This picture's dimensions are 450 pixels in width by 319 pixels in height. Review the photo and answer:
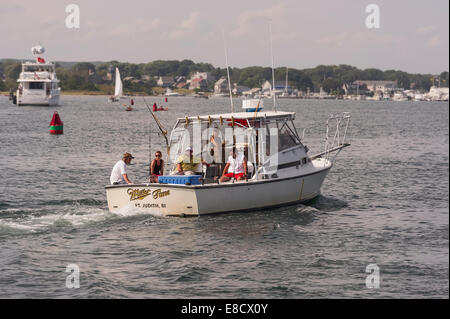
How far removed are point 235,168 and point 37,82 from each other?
273ft

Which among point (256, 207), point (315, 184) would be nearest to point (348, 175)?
point (315, 184)

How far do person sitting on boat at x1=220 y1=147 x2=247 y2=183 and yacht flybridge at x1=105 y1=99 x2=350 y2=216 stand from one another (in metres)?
0.18

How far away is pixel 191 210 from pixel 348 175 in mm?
14353

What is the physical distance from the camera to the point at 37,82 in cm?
9688

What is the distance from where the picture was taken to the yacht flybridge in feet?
60.6

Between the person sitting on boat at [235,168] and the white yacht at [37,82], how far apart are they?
80.8 m

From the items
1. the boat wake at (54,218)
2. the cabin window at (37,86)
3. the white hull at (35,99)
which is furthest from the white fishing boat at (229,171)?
the white hull at (35,99)

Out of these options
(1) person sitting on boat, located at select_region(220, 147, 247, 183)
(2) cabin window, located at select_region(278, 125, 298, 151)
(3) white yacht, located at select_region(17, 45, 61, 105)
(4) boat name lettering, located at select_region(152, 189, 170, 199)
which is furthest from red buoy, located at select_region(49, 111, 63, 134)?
(3) white yacht, located at select_region(17, 45, 61, 105)

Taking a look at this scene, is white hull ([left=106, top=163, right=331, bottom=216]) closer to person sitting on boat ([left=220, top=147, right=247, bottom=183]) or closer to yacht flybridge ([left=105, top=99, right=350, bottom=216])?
yacht flybridge ([left=105, top=99, right=350, bottom=216])

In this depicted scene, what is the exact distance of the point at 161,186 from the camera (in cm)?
1823

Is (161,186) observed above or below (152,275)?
above
